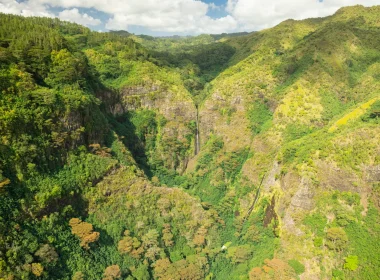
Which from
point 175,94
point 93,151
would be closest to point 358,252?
point 93,151

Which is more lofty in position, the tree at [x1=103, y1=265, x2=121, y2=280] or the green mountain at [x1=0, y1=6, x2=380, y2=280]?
the green mountain at [x1=0, y1=6, x2=380, y2=280]

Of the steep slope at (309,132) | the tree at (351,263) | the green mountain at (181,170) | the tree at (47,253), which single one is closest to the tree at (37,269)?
the green mountain at (181,170)

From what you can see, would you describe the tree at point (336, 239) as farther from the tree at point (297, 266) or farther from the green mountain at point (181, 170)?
the tree at point (297, 266)

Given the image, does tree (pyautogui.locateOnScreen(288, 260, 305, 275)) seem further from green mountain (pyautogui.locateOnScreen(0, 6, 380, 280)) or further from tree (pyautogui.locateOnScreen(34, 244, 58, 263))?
tree (pyautogui.locateOnScreen(34, 244, 58, 263))

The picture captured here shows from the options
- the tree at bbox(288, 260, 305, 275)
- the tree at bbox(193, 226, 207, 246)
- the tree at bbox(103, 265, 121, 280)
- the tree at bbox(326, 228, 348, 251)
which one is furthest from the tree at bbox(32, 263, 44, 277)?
the tree at bbox(326, 228, 348, 251)

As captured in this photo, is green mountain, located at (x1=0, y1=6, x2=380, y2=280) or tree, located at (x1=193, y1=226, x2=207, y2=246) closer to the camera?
green mountain, located at (x1=0, y1=6, x2=380, y2=280)

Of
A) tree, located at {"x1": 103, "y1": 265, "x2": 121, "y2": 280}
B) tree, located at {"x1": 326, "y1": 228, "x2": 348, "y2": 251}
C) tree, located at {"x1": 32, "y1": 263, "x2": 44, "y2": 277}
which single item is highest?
tree, located at {"x1": 32, "y1": 263, "x2": 44, "y2": 277}

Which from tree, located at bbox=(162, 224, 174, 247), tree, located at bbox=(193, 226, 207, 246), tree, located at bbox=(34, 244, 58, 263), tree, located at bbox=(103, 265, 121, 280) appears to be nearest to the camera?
tree, located at bbox=(34, 244, 58, 263)

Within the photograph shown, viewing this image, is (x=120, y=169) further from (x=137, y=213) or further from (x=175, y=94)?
(x=175, y=94)
